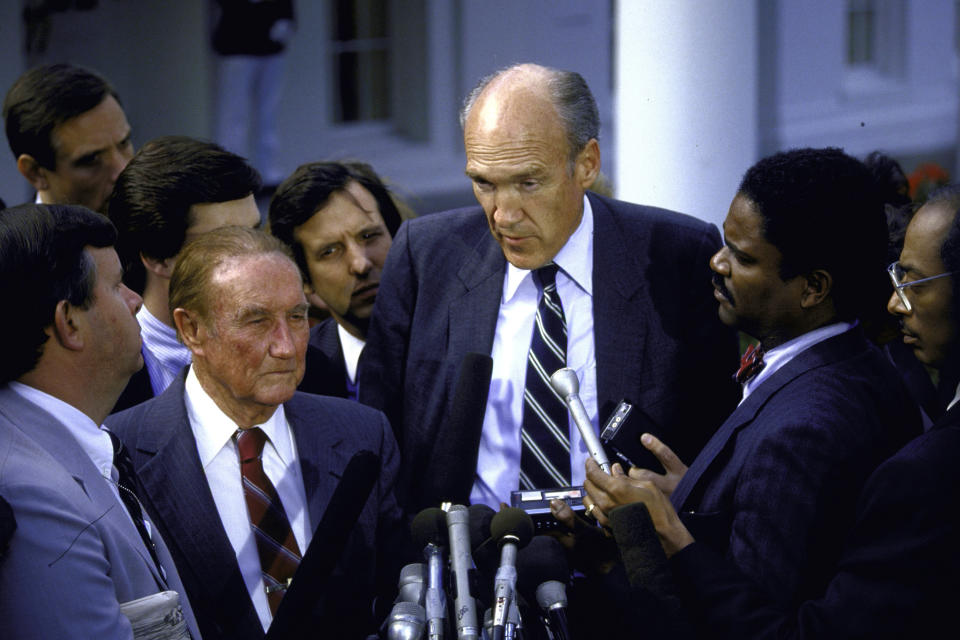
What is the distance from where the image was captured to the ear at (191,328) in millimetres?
2902

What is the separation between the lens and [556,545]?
246cm

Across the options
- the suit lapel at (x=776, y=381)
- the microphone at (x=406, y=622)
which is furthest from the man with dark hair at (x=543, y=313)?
the microphone at (x=406, y=622)

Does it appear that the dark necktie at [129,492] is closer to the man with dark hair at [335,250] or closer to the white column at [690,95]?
the man with dark hair at [335,250]

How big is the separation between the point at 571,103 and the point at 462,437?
1.09 m

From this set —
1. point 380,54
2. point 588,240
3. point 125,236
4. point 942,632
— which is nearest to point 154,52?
point 380,54

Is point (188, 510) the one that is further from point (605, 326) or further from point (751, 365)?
point (751, 365)

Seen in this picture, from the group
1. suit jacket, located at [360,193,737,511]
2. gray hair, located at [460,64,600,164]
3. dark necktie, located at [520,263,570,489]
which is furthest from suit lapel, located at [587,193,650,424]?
gray hair, located at [460,64,600,164]

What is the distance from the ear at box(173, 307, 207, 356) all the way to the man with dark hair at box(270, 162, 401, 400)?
97cm

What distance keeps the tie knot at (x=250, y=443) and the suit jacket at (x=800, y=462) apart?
999 mm

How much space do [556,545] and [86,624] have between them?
904mm

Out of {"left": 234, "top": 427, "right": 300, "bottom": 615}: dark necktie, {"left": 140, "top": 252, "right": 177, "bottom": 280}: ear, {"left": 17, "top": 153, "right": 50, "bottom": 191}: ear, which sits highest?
{"left": 17, "top": 153, "right": 50, "bottom": 191}: ear

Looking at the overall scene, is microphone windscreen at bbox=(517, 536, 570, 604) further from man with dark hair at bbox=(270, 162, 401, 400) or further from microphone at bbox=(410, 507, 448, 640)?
man with dark hair at bbox=(270, 162, 401, 400)

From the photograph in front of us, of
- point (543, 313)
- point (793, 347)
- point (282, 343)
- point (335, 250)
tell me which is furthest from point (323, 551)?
point (335, 250)

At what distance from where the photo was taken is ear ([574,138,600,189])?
3.35 meters
